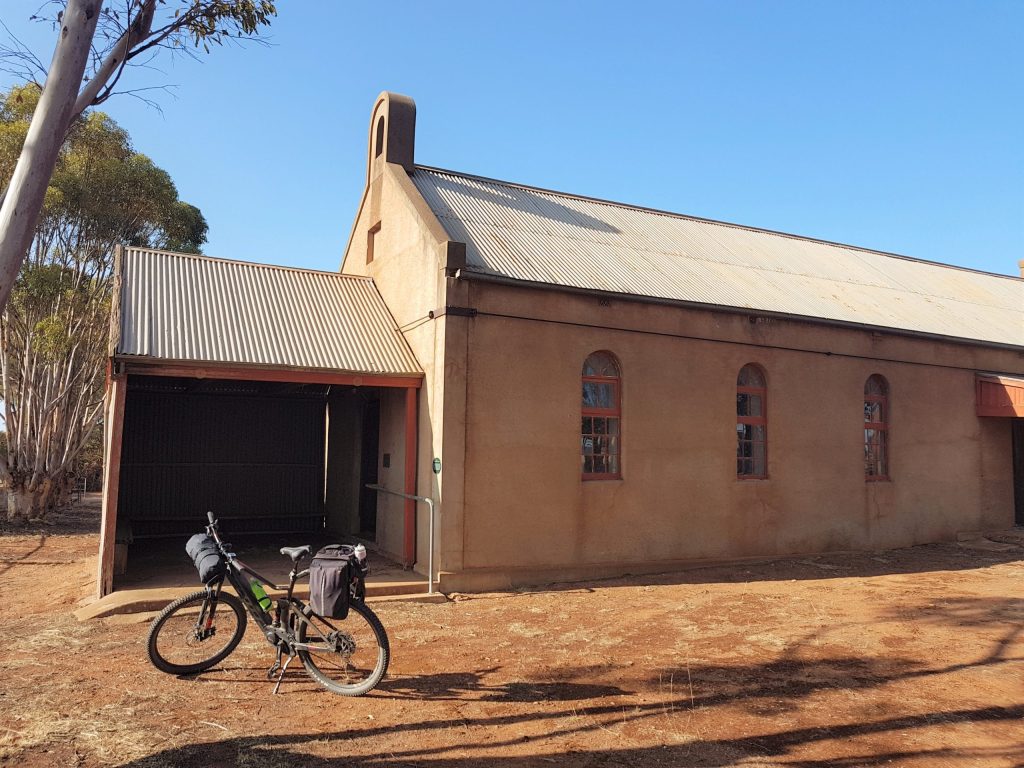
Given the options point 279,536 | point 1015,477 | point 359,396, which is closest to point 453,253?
point 359,396

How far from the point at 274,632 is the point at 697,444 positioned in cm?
789

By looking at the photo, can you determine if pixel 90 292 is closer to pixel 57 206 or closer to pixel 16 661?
pixel 57 206

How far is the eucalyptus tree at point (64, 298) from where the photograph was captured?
60.1 ft

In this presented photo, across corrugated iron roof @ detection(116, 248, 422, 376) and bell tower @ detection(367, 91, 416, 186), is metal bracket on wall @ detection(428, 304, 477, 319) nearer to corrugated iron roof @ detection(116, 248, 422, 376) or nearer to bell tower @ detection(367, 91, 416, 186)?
corrugated iron roof @ detection(116, 248, 422, 376)

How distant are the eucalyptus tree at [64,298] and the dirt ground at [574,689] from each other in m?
10.2

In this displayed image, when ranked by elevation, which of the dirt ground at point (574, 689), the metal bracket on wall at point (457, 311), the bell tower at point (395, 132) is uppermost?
the bell tower at point (395, 132)

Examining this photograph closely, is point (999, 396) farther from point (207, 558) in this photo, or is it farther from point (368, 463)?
point (207, 558)

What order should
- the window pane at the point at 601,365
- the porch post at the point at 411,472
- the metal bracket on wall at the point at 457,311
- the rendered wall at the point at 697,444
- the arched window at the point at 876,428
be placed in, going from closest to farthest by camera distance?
1. the metal bracket on wall at the point at 457,311
2. the rendered wall at the point at 697,444
3. the porch post at the point at 411,472
4. the window pane at the point at 601,365
5. the arched window at the point at 876,428

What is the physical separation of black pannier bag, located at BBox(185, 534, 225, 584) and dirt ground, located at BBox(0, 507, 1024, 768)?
2.99 ft

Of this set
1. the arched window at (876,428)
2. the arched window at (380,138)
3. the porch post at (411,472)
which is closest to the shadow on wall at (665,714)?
the porch post at (411,472)

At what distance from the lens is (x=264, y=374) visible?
9.83 meters

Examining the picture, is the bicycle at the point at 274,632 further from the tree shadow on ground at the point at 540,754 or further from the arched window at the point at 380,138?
the arched window at the point at 380,138

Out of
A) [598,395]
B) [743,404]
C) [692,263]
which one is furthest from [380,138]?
[743,404]

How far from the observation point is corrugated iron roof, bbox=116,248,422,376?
9.88 metres
